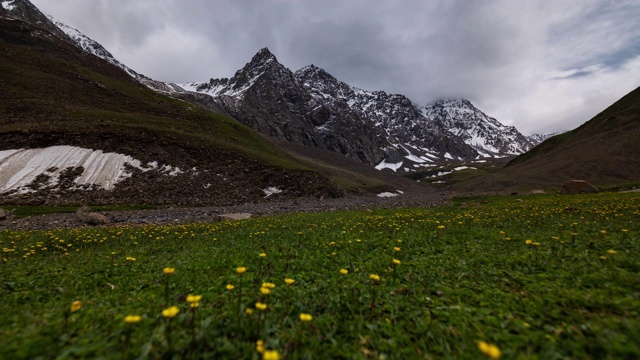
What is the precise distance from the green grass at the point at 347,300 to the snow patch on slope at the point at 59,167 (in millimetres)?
35943

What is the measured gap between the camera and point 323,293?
5.64 m

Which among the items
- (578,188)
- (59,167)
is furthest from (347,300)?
(59,167)

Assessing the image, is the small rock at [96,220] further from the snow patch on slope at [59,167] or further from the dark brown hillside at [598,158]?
the dark brown hillside at [598,158]

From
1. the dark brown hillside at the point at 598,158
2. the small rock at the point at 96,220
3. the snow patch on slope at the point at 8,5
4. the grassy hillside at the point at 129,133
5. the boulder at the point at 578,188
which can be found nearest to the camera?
the small rock at the point at 96,220

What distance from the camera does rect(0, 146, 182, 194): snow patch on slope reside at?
34781mm

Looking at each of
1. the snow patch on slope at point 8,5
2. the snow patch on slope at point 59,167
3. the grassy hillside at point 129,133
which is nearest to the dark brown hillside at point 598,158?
the grassy hillside at point 129,133

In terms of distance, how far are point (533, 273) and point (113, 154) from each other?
54.2 meters

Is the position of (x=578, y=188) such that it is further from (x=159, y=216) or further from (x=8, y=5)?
(x=8, y=5)

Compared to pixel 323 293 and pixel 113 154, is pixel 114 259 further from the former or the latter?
pixel 113 154

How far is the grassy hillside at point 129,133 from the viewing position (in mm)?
41688

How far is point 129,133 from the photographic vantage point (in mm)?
49688

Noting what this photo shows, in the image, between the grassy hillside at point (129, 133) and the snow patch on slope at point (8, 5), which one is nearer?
the grassy hillside at point (129, 133)

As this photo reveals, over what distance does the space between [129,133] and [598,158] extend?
121 metres

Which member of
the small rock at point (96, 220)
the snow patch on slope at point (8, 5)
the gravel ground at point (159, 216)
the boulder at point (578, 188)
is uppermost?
the snow patch on slope at point (8, 5)
